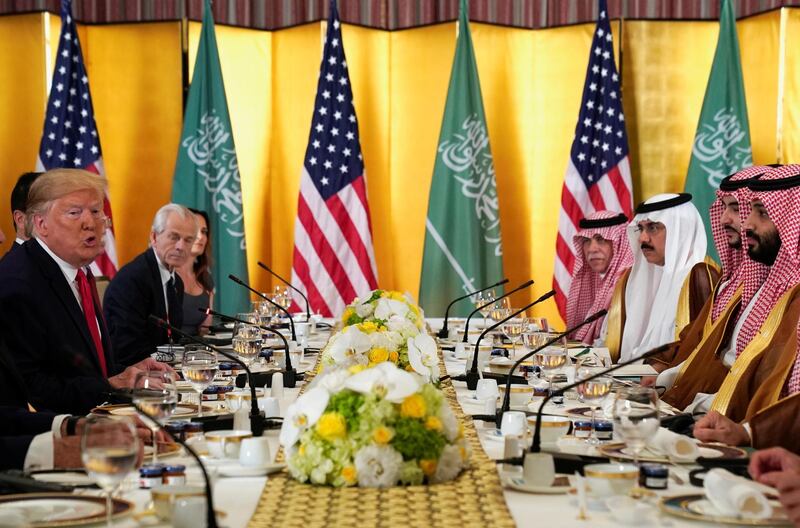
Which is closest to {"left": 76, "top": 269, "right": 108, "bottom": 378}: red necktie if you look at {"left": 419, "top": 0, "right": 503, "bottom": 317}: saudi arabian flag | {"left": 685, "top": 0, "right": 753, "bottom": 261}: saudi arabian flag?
{"left": 419, "top": 0, "right": 503, "bottom": 317}: saudi arabian flag

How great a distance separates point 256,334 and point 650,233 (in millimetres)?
2656

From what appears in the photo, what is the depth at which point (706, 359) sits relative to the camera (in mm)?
4262

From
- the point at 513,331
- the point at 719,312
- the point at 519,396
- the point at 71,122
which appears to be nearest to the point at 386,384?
the point at 519,396

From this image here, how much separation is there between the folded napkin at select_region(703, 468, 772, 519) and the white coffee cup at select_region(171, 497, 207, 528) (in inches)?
34.5

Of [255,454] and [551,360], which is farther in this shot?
[551,360]

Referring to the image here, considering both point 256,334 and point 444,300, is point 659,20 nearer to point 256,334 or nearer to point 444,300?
point 444,300

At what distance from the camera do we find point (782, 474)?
1.94 metres

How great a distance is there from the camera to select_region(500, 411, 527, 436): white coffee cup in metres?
2.57

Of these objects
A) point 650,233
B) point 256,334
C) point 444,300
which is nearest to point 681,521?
point 256,334

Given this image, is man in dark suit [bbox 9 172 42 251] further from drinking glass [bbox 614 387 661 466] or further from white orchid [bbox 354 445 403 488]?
drinking glass [bbox 614 387 661 466]

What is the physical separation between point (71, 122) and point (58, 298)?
4.85m

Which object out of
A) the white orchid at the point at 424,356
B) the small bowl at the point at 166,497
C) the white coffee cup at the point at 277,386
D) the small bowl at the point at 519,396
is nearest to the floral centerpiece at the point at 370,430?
the small bowl at the point at 166,497

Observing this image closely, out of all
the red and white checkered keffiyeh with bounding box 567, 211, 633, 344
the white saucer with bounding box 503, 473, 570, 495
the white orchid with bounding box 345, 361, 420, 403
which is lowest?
the red and white checkered keffiyeh with bounding box 567, 211, 633, 344

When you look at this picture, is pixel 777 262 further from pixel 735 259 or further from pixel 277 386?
pixel 277 386
